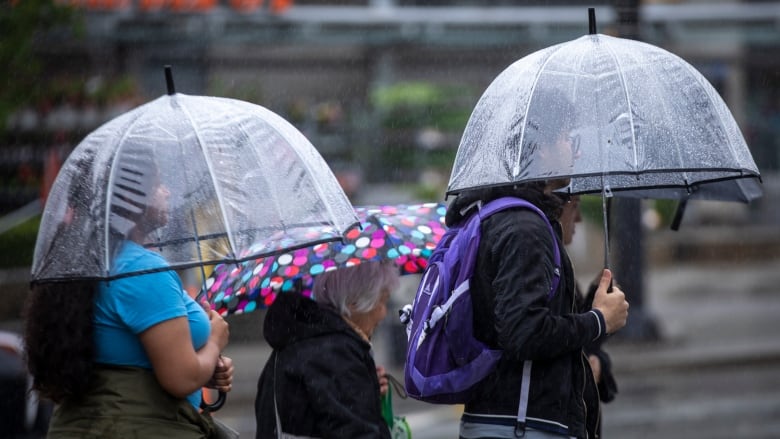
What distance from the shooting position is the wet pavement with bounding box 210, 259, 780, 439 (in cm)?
998

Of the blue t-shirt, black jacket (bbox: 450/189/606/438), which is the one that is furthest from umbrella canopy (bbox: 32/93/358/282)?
black jacket (bbox: 450/189/606/438)

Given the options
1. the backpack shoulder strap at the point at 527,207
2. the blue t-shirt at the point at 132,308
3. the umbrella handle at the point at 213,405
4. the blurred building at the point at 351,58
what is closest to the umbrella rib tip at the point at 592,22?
the backpack shoulder strap at the point at 527,207

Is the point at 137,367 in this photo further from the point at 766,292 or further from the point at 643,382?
the point at 766,292

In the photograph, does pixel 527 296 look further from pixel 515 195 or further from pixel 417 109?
pixel 417 109

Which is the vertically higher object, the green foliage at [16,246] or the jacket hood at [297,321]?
the jacket hood at [297,321]

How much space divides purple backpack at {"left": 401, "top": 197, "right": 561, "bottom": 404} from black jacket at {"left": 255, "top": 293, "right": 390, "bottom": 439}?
22cm

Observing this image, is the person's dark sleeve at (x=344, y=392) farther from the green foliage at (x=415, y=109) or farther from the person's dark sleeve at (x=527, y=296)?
the green foliage at (x=415, y=109)

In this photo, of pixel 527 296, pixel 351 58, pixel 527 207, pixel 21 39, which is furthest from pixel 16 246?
pixel 527 296

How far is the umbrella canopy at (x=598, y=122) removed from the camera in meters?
3.44

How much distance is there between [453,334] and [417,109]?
56.4ft

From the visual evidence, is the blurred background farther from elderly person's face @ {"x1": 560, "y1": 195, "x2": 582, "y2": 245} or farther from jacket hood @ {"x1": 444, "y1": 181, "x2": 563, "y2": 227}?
jacket hood @ {"x1": 444, "y1": 181, "x2": 563, "y2": 227}

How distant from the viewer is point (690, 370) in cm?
1326

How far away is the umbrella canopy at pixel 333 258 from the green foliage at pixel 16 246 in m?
11.3

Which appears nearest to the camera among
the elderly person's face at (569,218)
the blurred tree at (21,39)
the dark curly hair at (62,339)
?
the dark curly hair at (62,339)
